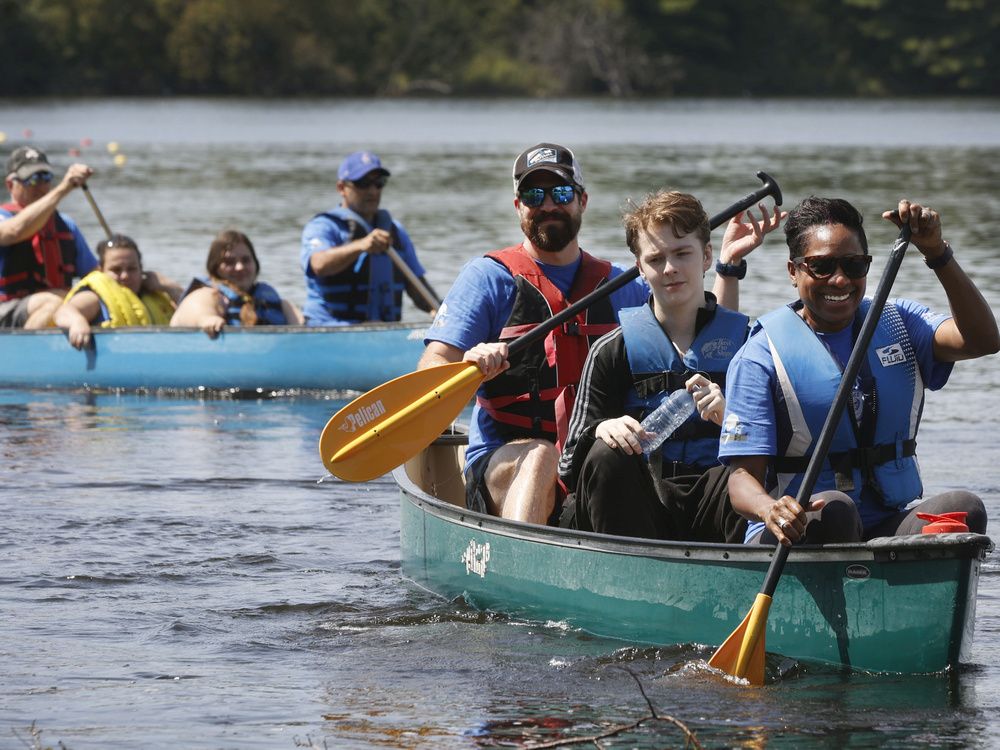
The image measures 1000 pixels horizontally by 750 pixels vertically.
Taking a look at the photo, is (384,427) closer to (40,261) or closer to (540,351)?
(540,351)

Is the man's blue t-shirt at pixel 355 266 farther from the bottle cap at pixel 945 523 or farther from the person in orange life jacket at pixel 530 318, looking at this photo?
the bottle cap at pixel 945 523

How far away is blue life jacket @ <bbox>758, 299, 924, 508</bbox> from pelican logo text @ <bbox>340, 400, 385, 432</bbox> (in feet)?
5.15

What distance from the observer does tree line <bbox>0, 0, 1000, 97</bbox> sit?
7069 cm

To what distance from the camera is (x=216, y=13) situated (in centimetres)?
7044

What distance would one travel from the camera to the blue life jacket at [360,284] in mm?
10688

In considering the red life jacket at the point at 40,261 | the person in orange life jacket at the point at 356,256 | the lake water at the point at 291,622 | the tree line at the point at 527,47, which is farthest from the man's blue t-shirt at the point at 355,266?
the tree line at the point at 527,47

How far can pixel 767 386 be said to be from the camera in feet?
16.2

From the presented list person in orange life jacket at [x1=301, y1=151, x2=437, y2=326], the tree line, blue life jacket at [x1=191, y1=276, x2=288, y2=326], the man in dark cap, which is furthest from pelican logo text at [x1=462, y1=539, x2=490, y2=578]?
the tree line

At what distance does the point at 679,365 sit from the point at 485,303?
823 millimetres

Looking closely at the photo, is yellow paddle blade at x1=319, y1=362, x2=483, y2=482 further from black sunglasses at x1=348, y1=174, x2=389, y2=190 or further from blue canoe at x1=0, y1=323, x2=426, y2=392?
black sunglasses at x1=348, y1=174, x2=389, y2=190

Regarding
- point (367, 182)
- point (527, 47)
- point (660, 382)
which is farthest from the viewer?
point (527, 47)

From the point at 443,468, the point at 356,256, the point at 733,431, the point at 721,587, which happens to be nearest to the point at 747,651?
the point at 721,587

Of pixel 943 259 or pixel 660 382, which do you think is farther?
pixel 660 382

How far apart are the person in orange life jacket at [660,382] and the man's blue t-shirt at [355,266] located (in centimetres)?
526
